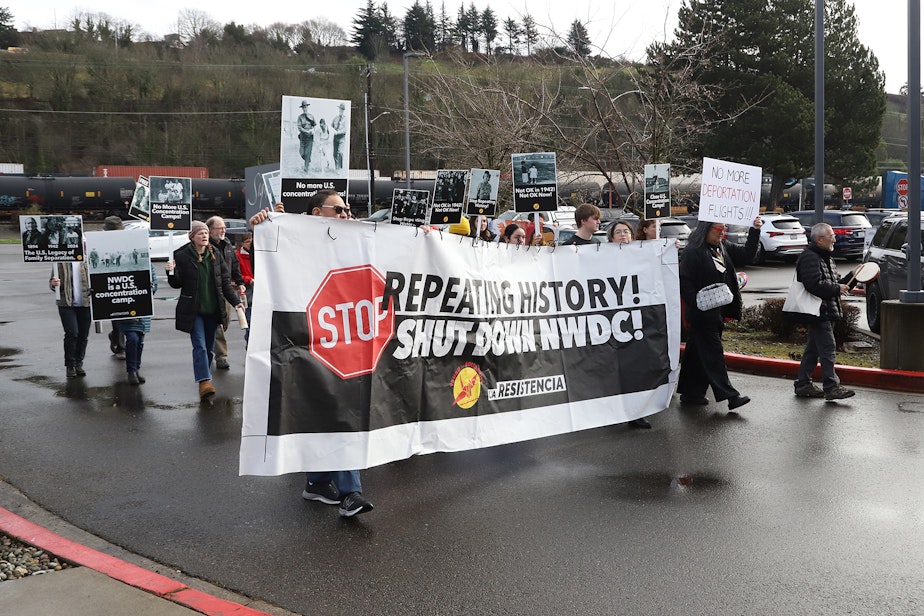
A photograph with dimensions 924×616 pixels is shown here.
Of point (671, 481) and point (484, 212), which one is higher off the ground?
point (484, 212)

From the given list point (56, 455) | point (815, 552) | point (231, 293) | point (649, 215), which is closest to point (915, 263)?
point (649, 215)

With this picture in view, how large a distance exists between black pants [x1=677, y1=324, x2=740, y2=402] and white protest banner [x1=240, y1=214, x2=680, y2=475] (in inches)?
20.9

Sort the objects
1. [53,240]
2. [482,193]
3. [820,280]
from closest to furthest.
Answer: [820,280], [53,240], [482,193]

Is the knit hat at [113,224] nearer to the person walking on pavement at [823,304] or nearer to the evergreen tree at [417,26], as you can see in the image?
the person walking on pavement at [823,304]

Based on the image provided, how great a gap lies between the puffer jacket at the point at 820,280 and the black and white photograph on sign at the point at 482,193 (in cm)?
755

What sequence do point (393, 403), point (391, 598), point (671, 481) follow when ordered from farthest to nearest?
point (671, 481) < point (393, 403) < point (391, 598)

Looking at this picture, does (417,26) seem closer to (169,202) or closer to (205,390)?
(169,202)

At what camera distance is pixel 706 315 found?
27.7 feet

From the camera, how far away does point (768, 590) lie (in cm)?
447

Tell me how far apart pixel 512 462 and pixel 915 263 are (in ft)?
18.9

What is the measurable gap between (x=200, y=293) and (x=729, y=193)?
5.38 meters

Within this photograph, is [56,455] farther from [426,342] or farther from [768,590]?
[768,590]

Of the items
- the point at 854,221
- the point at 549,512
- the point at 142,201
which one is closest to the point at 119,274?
the point at 142,201

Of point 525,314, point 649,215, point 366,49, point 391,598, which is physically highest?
point 366,49
